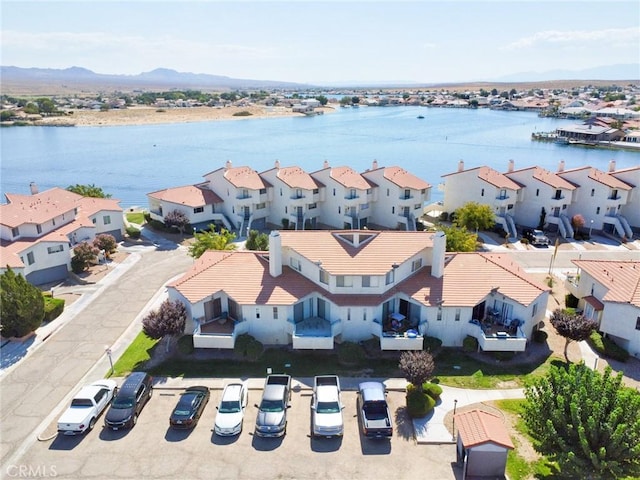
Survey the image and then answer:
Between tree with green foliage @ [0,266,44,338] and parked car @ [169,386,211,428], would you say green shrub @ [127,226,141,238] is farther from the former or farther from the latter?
parked car @ [169,386,211,428]

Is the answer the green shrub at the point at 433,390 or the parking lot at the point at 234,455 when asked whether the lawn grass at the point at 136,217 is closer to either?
the parking lot at the point at 234,455

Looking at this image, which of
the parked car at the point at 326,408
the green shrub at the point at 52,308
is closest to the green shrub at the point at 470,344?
the parked car at the point at 326,408

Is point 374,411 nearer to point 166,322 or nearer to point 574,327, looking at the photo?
point 166,322

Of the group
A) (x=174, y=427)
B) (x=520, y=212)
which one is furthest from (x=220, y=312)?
(x=520, y=212)

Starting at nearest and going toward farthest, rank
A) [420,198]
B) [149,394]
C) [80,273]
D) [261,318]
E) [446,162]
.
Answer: [149,394], [261,318], [80,273], [420,198], [446,162]

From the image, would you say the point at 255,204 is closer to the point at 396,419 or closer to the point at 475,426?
the point at 396,419
